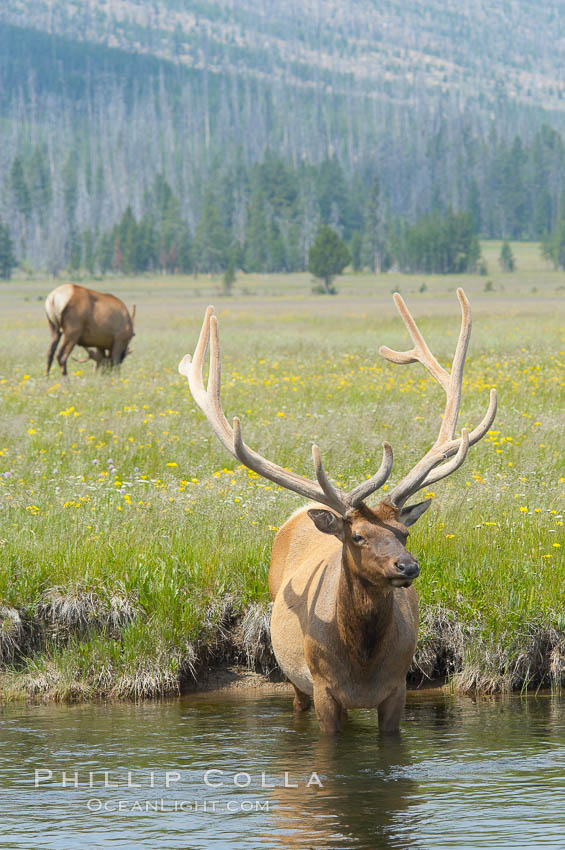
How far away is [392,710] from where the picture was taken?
24.4ft

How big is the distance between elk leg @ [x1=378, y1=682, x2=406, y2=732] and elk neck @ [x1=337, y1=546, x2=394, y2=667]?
1.16 feet

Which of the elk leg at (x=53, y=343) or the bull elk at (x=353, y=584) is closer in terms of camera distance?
the bull elk at (x=353, y=584)

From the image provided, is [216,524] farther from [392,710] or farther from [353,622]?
[353,622]

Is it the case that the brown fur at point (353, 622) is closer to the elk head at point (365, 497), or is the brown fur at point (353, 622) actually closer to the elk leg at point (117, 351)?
the elk head at point (365, 497)

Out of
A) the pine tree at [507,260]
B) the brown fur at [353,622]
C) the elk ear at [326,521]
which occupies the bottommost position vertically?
the brown fur at [353,622]

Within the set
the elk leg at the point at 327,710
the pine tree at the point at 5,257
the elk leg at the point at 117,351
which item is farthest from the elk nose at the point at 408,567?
the pine tree at the point at 5,257

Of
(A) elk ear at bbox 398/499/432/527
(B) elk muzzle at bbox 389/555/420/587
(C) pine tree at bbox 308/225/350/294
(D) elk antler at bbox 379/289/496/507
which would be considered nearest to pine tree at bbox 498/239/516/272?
(C) pine tree at bbox 308/225/350/294

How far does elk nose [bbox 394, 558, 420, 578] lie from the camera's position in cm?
627

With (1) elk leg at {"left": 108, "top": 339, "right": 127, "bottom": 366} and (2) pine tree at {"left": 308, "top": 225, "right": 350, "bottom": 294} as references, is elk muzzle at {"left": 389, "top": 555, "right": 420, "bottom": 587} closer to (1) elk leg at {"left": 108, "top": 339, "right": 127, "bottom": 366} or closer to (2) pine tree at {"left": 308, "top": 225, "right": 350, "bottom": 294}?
(1) elk leg at {"left": 108, "top": 339, "right": 127, "bottom": 366}

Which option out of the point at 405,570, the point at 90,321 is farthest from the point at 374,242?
the point at 405,570

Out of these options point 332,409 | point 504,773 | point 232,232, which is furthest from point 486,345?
point 232,232

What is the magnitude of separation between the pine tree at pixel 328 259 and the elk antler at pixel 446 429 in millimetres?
92113

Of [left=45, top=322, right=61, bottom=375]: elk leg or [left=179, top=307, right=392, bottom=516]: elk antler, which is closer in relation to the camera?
[left=179, top=307, right=392, bottom=516]: elk antler

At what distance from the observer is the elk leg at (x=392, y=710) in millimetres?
7379
